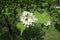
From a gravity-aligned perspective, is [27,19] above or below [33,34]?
above

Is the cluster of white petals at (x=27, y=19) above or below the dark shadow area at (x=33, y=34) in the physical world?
above

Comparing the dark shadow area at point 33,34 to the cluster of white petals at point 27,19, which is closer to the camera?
the cluster of white petals at point 27,19

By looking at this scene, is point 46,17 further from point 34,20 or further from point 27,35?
point 27,35

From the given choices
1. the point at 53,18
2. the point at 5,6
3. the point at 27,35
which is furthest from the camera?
the point at 27,35

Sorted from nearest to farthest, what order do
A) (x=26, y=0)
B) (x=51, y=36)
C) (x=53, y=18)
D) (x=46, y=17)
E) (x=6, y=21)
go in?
(x=46, y=17) < (x=53, y=18) < (x=26, y=0) < (x=6, y=21) < (x=51, y=36)

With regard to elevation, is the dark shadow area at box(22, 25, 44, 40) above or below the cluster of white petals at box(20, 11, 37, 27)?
below

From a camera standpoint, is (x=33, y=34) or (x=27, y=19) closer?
(x=27, y=19)

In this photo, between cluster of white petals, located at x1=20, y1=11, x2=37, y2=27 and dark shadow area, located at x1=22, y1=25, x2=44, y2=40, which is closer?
cluster of white petals, located at x1=20, y1=11, x2=37, y2=27

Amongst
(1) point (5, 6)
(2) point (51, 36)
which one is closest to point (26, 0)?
(1) point (5, 6)

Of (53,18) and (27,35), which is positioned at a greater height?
(53,18)

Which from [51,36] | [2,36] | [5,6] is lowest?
[51,36]

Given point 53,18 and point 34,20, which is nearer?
point 34,20
